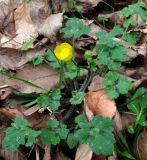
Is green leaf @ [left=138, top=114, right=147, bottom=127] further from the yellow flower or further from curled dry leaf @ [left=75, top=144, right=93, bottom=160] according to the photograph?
the yellow flower

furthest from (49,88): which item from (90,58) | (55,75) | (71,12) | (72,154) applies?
(71,12)

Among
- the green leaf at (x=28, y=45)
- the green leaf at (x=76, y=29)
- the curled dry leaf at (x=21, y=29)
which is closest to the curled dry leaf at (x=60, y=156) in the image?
the green leaf at (x=76, y=29)

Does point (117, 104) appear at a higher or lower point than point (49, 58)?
lower

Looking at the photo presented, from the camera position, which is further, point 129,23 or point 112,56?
point 129,23

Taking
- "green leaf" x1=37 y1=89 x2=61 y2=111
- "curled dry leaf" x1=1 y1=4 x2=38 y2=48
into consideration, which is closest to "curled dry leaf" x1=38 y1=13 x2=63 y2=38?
"curled dry leaf" x1=1 y1=4 x2=38 y2=48

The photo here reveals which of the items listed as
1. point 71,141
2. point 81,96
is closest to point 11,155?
point 71,141

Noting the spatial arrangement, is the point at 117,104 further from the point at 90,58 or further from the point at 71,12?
the point at 71,12

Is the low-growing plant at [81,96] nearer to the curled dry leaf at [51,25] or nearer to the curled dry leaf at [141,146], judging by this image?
the curled dry leaf at [141,146]

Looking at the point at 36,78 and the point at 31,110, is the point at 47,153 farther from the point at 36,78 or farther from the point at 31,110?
the point at 36,78
